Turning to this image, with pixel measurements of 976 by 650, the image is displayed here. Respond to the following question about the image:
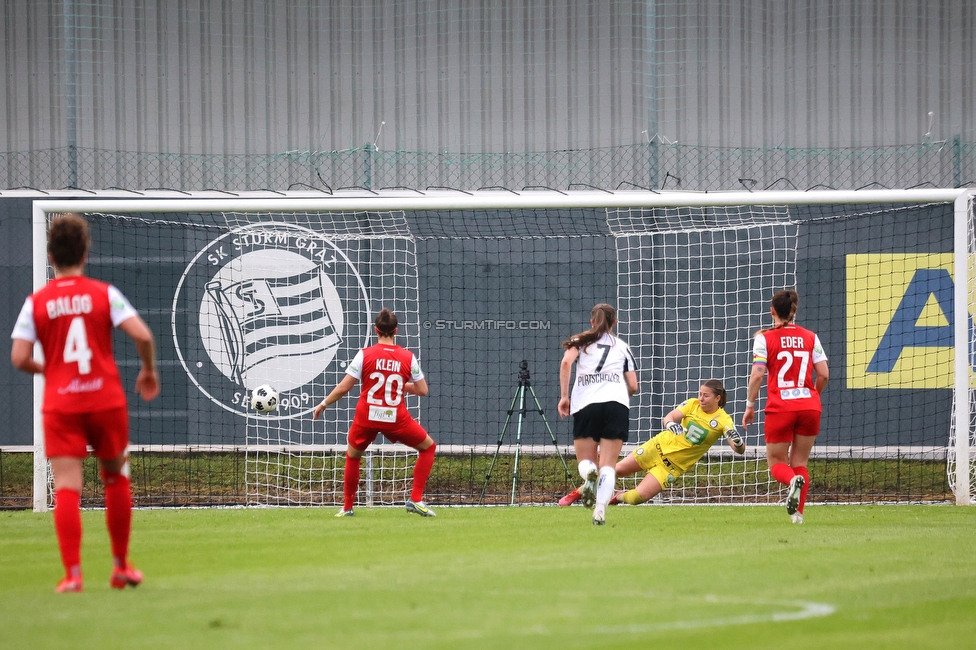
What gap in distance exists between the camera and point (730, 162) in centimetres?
1359

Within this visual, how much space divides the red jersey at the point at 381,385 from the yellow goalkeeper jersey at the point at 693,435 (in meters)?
2.48

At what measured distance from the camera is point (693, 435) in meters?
9.80

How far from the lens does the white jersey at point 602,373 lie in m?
8.70

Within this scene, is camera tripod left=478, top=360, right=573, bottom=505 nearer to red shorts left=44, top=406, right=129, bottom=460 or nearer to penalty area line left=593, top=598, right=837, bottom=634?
red shorts left=44, top=406, right=129, bottom=460

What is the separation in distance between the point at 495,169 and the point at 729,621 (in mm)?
9707

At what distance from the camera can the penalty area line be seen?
14.4 feet

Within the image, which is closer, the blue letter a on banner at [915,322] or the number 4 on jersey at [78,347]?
the number 4 on jersey at [78,347]

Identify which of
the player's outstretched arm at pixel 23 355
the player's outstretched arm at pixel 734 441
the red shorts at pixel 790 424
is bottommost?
the player's outstretched arm at pixel 734 441

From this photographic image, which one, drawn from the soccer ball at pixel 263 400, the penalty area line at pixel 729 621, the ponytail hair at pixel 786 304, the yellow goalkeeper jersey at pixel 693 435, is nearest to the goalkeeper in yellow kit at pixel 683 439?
the yellow goalkeeper jersey at pixel 693 435

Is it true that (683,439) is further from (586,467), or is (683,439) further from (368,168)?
(368,168)

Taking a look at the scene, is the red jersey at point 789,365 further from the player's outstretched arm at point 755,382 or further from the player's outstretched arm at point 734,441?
the player's outstretched arm at point 734,441

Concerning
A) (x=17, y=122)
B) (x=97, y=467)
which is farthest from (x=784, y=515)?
(x=17, y=122)

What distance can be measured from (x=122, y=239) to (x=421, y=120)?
4.18 meters

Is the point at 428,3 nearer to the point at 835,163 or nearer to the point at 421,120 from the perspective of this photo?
the point at 421,120
